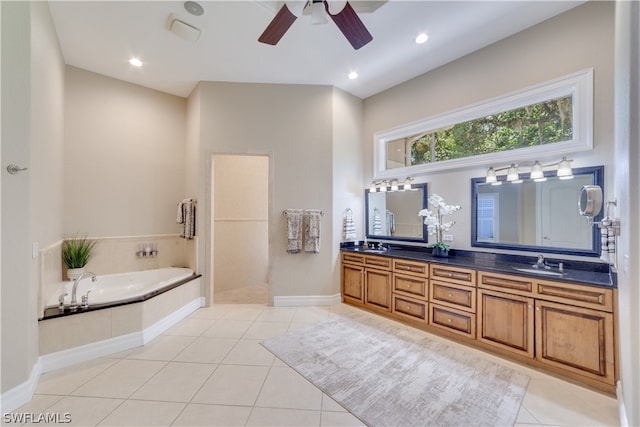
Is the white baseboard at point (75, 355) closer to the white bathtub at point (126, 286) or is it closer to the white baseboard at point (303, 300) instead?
the white bathtub at point (126, 286)

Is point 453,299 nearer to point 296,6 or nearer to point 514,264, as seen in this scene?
point 514,264

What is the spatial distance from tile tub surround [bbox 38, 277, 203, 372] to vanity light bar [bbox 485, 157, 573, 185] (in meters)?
→ 4.21

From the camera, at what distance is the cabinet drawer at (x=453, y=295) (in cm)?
271

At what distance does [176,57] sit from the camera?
3.39 metres

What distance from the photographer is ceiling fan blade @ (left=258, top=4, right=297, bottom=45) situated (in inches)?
77.7

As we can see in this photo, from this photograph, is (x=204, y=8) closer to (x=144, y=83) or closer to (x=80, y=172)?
(x=144, y=83)

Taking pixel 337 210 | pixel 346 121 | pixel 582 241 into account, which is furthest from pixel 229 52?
pixel 582 241

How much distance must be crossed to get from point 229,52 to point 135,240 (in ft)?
10.1

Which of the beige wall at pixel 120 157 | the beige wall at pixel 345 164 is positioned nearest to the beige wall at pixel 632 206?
the beige wall at pixel 345 164

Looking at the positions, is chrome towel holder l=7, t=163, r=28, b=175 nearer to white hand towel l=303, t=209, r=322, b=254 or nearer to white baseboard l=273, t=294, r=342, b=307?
white hand towel l=303, t=209, r=322, b=254

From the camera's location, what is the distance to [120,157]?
3895 millimetres

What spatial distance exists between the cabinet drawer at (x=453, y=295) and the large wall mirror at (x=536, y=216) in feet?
2.37

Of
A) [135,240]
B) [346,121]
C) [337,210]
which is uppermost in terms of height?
[346,121]

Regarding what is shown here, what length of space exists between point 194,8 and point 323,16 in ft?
4.94
